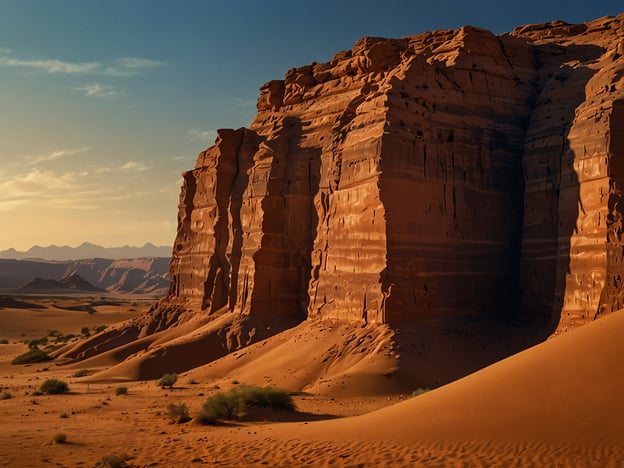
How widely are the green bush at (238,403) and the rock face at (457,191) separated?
678cm

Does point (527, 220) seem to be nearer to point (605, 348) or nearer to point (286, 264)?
point (286, 264)

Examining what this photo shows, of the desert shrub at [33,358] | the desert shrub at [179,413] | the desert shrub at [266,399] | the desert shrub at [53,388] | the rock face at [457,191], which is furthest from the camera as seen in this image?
the desert shrub at [33,358]

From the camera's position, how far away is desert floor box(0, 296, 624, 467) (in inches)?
437

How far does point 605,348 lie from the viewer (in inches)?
512

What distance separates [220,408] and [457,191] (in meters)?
13.5

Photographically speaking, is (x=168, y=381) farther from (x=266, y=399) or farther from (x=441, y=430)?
(x=441, y=430)

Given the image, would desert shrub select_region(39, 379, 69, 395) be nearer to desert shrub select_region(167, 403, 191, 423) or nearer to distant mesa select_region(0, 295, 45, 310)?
desert shrub select_region(167, 403, 191, 423)

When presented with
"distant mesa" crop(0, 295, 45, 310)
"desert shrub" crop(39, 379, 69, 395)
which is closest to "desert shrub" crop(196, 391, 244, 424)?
"desert shrub" crop(39, 379, 69, 395)

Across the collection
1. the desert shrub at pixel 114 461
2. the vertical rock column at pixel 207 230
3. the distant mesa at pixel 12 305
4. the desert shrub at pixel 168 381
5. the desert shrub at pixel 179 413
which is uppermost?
the vertical rock column at pixel 207 230

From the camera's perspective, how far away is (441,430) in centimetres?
1223

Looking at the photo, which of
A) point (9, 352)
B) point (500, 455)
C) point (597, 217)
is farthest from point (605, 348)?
point (9, 352)

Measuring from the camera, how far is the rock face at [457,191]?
23.6m

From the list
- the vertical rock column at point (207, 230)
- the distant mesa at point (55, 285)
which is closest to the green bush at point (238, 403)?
the vertical rock column at point (207, 230)

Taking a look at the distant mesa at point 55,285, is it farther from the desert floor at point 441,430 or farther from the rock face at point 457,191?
the desert floor at point 441,430
